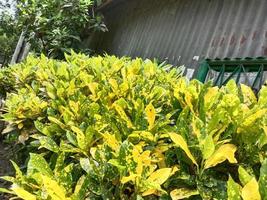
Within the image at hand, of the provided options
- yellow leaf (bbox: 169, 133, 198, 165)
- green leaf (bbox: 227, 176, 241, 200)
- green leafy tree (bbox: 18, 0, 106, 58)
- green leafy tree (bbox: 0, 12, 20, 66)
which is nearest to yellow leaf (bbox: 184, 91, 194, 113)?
yellow leaf (bbox: 169, 133, 198, 165)

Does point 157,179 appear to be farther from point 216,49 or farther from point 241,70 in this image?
A: point 216,49

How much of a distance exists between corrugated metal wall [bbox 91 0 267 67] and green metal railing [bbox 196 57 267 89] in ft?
0.53

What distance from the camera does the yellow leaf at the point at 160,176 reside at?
1.24m

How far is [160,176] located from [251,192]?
343 mm

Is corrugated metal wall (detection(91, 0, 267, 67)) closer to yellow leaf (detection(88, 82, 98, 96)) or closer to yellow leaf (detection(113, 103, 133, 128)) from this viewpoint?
yellow leaf (detection(88, 82, 98, 96))

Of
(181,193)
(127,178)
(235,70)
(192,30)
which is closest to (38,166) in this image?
(127,178)

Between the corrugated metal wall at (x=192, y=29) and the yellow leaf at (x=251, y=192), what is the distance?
3418 millimetres

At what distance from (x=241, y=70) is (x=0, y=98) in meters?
3.36

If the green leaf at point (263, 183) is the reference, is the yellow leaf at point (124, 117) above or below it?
above

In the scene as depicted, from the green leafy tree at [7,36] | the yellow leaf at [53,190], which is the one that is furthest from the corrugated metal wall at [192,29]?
the green leafy tree at [7,36]

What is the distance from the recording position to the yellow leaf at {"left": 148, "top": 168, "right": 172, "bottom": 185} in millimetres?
1240

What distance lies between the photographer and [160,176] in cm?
125

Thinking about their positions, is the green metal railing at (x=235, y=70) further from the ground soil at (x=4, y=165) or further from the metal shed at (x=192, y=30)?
the ground soil at (x=4, y=165)

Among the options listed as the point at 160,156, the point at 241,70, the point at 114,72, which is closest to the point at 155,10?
the point at 241,70
